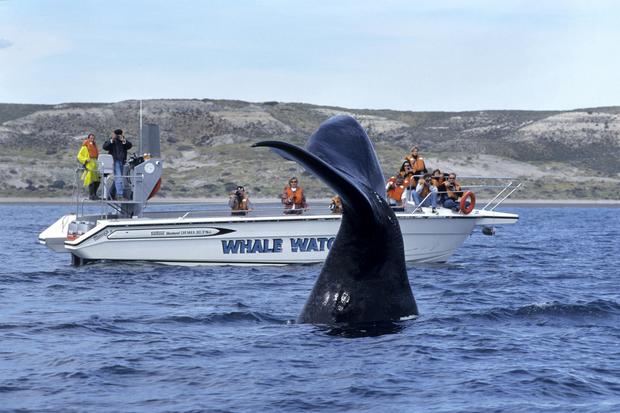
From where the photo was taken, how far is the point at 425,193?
25312 millimetres

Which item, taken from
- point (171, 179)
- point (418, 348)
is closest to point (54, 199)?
point (171, 179)

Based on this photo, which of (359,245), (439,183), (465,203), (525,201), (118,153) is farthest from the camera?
(525,201)

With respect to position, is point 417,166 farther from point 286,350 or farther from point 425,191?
point 286,350

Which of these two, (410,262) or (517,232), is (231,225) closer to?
(410,262)

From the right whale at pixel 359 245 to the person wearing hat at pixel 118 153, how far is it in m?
13.9

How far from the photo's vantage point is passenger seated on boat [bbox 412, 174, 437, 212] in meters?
24.4

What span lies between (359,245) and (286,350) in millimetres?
1719

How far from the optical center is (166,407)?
9.58m

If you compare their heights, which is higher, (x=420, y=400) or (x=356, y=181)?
(x=356, y=181)

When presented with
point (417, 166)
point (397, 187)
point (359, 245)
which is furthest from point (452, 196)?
point (359, 245)

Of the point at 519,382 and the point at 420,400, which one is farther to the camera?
the point at 519,382

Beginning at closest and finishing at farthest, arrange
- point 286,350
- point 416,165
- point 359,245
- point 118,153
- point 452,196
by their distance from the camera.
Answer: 1. point 359,245
2. point 286,350
3. point 118,153
4. point 452,196
5. point 416,165

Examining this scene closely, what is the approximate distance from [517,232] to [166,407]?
40.6 meters

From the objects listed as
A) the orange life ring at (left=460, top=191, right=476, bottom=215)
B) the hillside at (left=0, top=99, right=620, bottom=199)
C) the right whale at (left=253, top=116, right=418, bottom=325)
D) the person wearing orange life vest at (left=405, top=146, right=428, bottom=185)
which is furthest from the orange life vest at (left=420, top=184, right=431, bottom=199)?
the hillside at (left=0, top=99, right=620, bottom=199)
